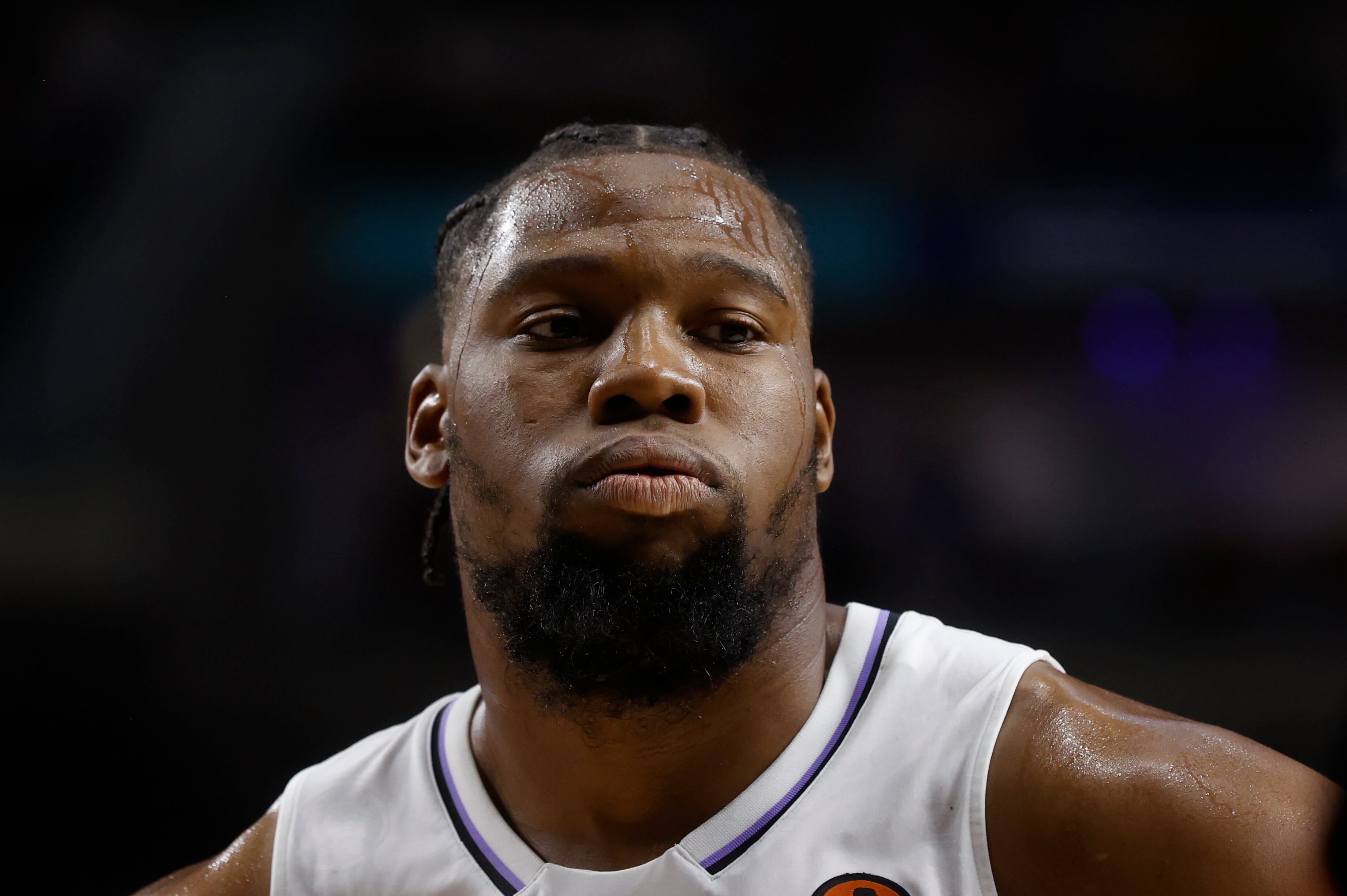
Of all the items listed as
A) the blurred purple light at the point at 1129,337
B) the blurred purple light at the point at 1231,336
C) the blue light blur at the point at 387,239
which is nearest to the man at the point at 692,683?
the blue light blur at the point at 387,239

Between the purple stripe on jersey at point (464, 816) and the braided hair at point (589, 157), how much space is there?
0.33 meters

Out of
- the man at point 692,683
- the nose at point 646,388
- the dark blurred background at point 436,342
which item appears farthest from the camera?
the dark blurred background at point 436,342

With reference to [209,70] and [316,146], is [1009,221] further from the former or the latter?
[209,70]

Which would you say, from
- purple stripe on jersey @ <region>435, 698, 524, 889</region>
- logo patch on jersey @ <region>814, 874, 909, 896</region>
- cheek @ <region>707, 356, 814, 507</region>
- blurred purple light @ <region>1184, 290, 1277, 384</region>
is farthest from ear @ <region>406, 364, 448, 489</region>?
blurred purple light @ <region>1184, 290, 1277, 384</region>

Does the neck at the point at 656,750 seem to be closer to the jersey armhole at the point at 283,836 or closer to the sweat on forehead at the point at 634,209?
the jersey armhole at the point at 283,836

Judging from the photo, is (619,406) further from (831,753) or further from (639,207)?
(831,753)

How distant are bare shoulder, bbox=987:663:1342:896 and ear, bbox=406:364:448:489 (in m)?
1.08

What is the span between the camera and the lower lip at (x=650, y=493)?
1396 mm

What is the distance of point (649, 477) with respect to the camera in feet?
4.66

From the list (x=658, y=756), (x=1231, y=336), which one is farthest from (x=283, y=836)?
(x=1231, y=336)

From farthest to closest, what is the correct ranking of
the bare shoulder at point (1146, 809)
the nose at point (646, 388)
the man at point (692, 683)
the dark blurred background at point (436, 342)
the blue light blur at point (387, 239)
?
the blue light blur at point (387, 239) < the dark blurred background at point (436, 342) < the nose at point (646, 388) < the man at point (692, 683) < the bare shoulder at point (1146, 809)

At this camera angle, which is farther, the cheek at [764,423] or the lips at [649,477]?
the cheek at [764,423]

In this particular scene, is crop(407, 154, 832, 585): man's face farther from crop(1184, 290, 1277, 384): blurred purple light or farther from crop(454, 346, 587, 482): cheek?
crop(1184, 290, 1277, 384): blurred purple light

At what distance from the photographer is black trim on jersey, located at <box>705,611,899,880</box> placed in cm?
149
